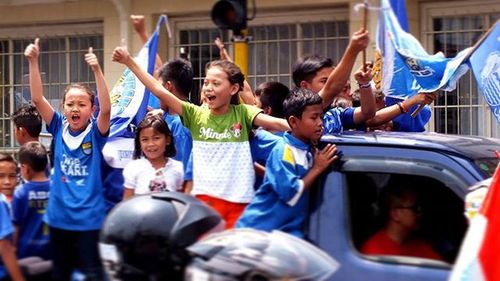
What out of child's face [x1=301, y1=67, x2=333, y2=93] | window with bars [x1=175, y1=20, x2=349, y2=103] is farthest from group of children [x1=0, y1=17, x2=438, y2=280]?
window with bars [x1=175, y1=20, x2=349, y2=103]

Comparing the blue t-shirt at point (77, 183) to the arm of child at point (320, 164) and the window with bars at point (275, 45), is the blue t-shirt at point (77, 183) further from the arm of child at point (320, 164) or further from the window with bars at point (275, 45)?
the window with bars at point (275, 45)

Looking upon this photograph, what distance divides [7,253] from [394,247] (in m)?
1.66

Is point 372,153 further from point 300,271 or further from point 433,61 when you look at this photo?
point 433,61

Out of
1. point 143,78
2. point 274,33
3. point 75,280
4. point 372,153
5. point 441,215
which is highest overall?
point 274,33

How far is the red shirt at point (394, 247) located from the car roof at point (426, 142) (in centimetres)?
37

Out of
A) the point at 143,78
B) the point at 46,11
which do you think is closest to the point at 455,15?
the point at 46,11

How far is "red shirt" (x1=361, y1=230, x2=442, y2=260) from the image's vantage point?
3.72m

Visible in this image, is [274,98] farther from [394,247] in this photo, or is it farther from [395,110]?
[394,247]

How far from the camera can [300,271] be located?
3.13m

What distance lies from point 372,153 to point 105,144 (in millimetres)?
1699

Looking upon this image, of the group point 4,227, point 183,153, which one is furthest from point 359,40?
point 4,227

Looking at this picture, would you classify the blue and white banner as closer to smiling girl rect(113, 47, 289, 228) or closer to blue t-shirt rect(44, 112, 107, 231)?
smiling girl rect(113, 47, 289, 228)

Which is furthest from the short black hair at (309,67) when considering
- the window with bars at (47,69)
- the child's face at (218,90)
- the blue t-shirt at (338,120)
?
the window with bars at (47,69)

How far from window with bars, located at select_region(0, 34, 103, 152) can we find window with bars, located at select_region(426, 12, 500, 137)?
13.7 feet
